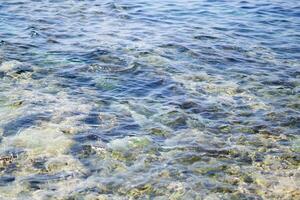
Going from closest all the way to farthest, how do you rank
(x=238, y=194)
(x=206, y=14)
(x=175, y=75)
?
(x=238, y=194)
(x=175, y=75)
(x=206, y=14)

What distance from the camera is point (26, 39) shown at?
18719 millimetres

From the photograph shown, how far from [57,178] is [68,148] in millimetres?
1317

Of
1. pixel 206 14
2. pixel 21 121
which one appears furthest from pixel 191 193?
pixel 206 14

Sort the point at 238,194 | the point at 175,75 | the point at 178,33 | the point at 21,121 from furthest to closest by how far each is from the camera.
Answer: the point at 178,33 → the point at 175,75 → the point at 21,121 → the point at 238,194

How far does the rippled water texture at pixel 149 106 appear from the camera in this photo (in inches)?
384

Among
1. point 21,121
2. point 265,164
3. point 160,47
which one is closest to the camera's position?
point 265,164

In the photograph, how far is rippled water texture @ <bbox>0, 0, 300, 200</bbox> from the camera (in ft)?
32.0

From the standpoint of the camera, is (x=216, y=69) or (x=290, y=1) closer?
(x=216, y=69)

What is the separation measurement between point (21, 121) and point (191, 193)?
17.5 ft

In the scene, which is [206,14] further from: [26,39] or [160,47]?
[26,39]

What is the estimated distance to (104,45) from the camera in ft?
59.4

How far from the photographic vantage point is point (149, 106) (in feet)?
43.6

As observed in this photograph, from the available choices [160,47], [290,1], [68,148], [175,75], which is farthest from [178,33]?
[68,148]

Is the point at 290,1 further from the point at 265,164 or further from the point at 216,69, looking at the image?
the point at 265,164
